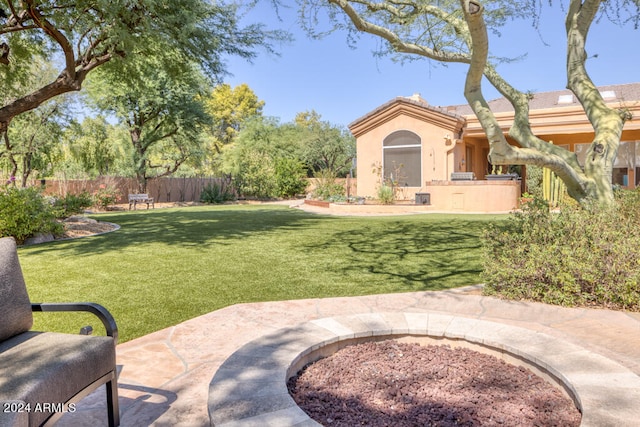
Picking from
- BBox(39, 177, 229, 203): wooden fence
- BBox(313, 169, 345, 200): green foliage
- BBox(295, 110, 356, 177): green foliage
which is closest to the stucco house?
BBox(313, 169, 345, 200): green foliage

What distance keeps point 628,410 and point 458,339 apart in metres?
1.18

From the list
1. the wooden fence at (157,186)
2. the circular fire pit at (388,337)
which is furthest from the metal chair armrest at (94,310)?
the wooden fence at (157,186)

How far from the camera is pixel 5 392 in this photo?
1.61 meters

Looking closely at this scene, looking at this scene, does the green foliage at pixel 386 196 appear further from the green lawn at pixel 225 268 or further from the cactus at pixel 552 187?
the green lawn at pixel 225 268

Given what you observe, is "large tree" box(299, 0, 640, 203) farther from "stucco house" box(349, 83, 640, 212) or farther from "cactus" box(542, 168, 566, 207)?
"cactus" box(542, 168, 566, 207)

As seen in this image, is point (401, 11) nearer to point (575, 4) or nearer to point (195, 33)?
point (575, 4)

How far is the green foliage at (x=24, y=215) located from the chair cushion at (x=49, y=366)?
26.9 ft

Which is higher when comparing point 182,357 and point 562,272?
point 562,272

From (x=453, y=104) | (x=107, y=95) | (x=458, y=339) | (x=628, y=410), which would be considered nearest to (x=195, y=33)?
(x=458, y=339)

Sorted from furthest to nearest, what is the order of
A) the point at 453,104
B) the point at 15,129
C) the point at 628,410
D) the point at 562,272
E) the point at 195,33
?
the point at 453,104 → the point at 15,129 → the point at 195,33 → the point at 562,272 → the point at 628,410

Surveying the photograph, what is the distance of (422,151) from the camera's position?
63.5 ft

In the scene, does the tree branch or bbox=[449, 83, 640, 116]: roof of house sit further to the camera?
bbox=[449, 83, 640, 116]: roof of house

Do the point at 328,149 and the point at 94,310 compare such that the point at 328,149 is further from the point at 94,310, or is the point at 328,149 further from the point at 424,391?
the point at 94,310

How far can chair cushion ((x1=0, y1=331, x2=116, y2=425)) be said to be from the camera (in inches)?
65.7
